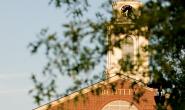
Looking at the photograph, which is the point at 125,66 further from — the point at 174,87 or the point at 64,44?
the point at 174,87

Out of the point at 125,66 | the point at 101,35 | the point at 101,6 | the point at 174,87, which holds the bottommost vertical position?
the point at 174,87

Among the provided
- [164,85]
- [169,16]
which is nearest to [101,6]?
[169,16]

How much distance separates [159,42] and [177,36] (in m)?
1.52

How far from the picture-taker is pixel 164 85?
67.2ft

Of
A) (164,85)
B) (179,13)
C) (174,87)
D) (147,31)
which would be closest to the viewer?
(179,13)

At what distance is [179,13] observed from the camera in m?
12.6

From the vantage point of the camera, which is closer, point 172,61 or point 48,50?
point 48,50

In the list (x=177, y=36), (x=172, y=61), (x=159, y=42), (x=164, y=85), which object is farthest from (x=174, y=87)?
(x=177, y=36)

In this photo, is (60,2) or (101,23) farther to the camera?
(60,2)

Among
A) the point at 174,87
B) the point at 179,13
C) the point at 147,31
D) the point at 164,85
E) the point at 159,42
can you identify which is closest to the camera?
the point at 179,13

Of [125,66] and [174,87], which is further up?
[125,66]

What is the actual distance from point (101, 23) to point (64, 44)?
48.7 inches

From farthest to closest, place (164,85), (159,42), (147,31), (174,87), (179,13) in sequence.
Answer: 1. (174,87)
2. (164,85)
3. (159,42)
4. (147,31)
5. (179,13)

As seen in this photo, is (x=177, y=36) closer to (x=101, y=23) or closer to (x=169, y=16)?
(x=169, y=16)
